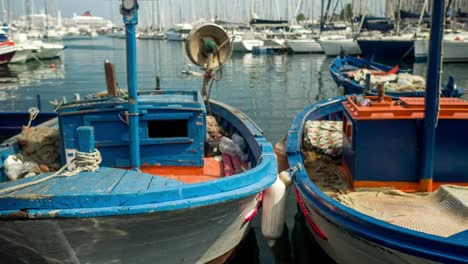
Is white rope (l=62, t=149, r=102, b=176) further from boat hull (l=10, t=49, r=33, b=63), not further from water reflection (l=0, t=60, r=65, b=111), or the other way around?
boat hull (l=10, t=49, r=33, b=63)

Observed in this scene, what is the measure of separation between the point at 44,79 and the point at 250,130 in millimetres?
32386

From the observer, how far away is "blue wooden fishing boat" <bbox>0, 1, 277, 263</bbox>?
15.2 feet

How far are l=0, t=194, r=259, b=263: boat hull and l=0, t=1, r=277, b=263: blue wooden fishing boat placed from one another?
1 cm

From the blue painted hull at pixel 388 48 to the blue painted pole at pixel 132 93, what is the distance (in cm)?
4112

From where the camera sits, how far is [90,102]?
721 centimetres

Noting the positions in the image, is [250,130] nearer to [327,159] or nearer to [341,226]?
[327,159]

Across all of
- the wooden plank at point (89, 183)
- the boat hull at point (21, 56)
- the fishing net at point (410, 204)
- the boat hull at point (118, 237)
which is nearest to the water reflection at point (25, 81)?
the boat hull at point (21, 56)

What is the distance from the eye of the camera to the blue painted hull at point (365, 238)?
4.52 metres

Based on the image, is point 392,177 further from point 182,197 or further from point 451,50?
point 451,50

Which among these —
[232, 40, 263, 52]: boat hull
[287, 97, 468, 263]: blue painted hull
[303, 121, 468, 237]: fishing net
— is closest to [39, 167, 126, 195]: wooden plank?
[287, 97, 468, 263]: blue painted hull

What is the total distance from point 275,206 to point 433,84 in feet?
8.73

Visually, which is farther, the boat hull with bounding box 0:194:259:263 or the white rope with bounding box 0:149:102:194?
the white rope with bounding box 0:149:102:194

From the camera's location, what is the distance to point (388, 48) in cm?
4525

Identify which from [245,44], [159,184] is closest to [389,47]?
[245,44]
